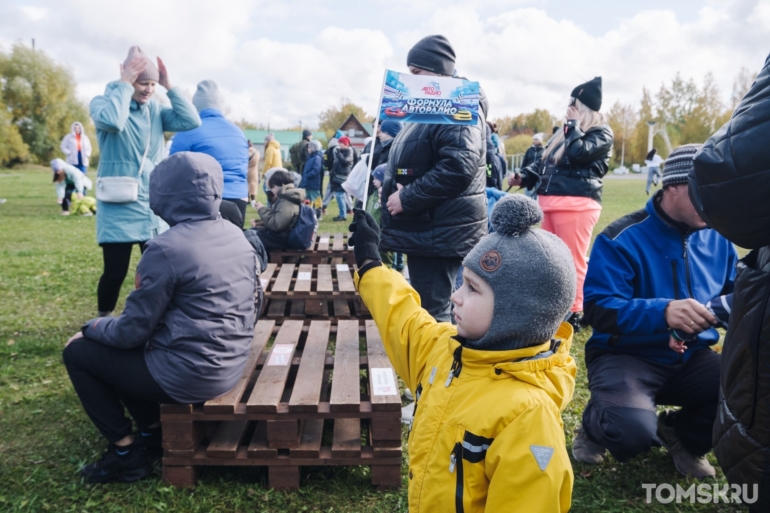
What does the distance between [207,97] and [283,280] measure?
1716mm

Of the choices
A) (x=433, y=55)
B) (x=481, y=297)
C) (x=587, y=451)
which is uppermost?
(x=433, y=55)

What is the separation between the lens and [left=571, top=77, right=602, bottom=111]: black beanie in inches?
180

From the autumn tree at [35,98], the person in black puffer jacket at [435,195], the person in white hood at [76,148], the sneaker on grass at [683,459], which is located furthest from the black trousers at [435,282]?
the autumn tree at [35,98]

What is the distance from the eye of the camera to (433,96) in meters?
2.91

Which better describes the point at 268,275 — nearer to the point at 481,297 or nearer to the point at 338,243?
the point at 338,243

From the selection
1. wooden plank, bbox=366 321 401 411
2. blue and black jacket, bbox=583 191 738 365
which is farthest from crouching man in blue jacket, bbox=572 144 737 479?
wooden plank, bbox=366 321 401 411

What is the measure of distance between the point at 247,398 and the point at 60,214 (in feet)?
40.5

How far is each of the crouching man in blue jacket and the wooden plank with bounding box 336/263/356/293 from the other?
2169 millimetres

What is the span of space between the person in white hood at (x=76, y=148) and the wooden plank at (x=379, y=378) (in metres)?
12.6

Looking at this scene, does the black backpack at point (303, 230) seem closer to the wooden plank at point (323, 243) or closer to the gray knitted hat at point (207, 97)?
the wooden plank at point (323, 243)

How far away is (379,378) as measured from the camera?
9.57 feet

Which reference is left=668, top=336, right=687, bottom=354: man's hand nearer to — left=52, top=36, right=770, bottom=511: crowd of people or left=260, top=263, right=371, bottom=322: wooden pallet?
left=52, top=36, right=770, bottom=511: crowd of people

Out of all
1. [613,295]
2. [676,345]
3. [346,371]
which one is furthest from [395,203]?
[676,345]

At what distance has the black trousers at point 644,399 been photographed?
260 centimetres
